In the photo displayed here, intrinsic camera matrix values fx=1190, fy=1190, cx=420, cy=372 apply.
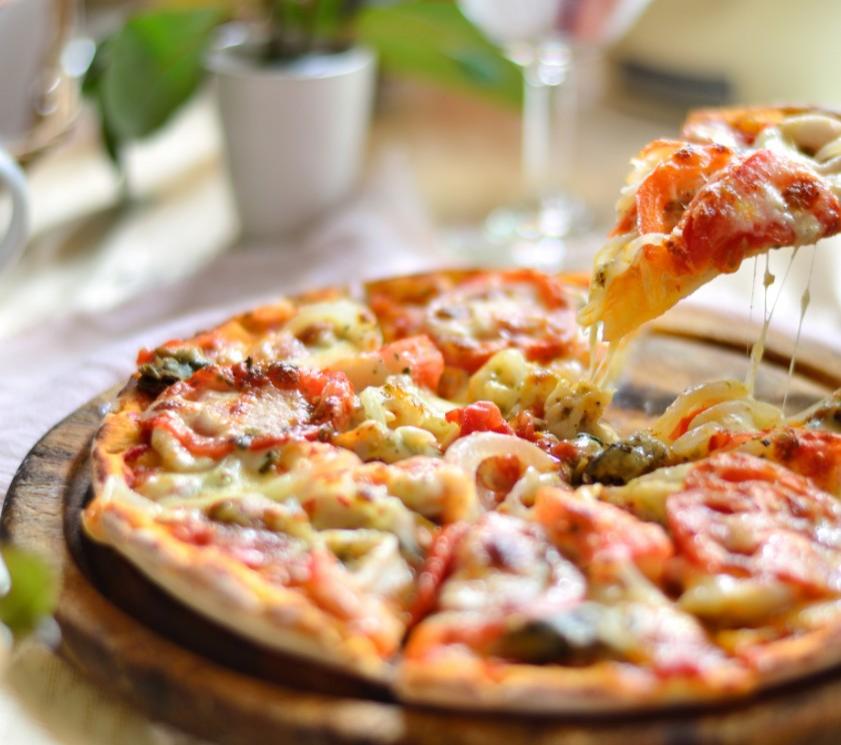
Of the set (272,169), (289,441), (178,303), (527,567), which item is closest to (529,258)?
(272,169)

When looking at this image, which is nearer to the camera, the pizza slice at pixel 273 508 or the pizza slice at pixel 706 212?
the pizza slice at pixel 273 508

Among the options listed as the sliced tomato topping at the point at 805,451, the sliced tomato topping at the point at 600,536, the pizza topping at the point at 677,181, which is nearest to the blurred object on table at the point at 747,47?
the pizza topping at the point at 677,181

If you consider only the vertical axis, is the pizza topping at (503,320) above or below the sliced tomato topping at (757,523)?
below

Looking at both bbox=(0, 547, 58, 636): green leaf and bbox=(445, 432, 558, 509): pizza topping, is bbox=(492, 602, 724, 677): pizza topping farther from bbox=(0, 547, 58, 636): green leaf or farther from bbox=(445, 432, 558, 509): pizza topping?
bbox=(0, 547, 58, 636): green leaf

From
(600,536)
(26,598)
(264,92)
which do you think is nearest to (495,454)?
(600,536)

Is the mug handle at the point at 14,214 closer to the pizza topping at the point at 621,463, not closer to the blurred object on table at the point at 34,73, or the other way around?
the blurred object on table at the point at 34,73

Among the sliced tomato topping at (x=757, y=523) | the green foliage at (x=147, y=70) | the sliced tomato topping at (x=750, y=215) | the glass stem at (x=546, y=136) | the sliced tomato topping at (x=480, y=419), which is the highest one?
the sliced tomato topping at (x=750, y=215)

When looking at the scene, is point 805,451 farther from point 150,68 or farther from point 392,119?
point 392,119
